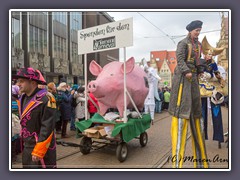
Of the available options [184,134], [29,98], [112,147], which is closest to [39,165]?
[29,98]

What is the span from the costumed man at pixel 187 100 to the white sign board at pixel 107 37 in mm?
1211

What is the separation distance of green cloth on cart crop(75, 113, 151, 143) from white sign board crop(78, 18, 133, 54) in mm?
1505

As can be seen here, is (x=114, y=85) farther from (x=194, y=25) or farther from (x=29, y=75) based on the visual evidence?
(x=29, y=75)

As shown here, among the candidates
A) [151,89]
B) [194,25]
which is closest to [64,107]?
[151,89]

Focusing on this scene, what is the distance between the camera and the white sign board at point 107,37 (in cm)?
425

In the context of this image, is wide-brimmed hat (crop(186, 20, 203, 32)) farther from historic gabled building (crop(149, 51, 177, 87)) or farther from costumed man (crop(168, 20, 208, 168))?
historic gabled building (crop(149, 51, 177, 87))

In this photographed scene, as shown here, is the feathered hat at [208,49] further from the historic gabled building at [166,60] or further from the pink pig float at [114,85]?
the pink pig float at [114,85]

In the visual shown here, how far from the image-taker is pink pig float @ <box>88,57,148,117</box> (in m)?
4.60

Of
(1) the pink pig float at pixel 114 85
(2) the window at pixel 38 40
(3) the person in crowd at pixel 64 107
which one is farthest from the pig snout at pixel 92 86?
(2) the window at pixel 38 40

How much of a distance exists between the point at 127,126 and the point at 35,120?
2.12 m

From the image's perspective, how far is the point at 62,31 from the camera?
1322 cm

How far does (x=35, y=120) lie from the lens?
273cm

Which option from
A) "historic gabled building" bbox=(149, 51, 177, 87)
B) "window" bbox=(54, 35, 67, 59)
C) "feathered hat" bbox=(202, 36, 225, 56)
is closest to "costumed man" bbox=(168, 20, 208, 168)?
"feathered hat" bbox=(202, 36, 225, 56)

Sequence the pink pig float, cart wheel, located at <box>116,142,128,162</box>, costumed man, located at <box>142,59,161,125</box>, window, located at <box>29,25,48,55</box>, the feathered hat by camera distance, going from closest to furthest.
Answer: the feathered hat
cart wheel, located at <box>116,142,128,162</box>
the pink pig float
costumed man, located at <box>142,59,161,125</box>
window, located at <box>29,25,48,55</box>
